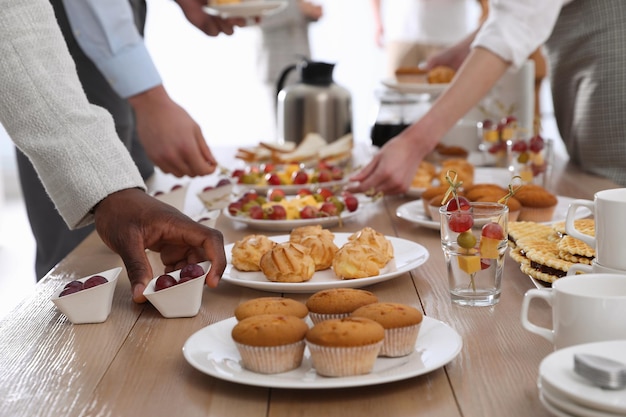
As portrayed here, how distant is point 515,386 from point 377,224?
2.88 feet

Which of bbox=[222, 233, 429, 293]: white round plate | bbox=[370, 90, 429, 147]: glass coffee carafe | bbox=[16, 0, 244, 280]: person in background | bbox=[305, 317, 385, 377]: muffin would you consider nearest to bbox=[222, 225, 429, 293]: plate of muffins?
bbox=[222, 233, 429, 293]: white round plate

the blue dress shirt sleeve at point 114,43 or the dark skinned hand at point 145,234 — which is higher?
the blue dress shirt sleeve at point 114,43

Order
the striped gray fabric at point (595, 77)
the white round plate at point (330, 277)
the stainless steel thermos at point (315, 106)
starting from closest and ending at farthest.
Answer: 1. the white round plate at point (330, 277)
2. the striped gray fabric at point (595, 77)
3. the stainless steel thermos at point (315, 106)

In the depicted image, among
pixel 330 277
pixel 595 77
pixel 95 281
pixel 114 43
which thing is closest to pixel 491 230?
pixel 330 277

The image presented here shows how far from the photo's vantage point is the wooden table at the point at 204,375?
780 millimetres

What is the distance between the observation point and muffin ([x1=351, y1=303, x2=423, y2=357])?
825mm

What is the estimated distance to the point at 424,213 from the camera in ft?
5.50

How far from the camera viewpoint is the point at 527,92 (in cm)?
268

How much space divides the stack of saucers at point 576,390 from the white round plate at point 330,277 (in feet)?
1.42

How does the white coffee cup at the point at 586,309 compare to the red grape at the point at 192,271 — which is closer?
the white coffee cup at the point at 586,309

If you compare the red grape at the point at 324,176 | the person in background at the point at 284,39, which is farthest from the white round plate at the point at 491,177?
the person in background at the point at 284,39

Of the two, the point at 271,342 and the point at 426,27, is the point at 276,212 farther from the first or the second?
the point at 426,27

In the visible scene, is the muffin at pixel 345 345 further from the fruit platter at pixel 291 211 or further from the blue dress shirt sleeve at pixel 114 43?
the blue dress shirt sleeve at pixel 114 43

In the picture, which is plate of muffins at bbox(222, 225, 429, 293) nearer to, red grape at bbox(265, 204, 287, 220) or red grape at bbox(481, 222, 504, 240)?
red grape at bbox(481, 222, 504, 240)
